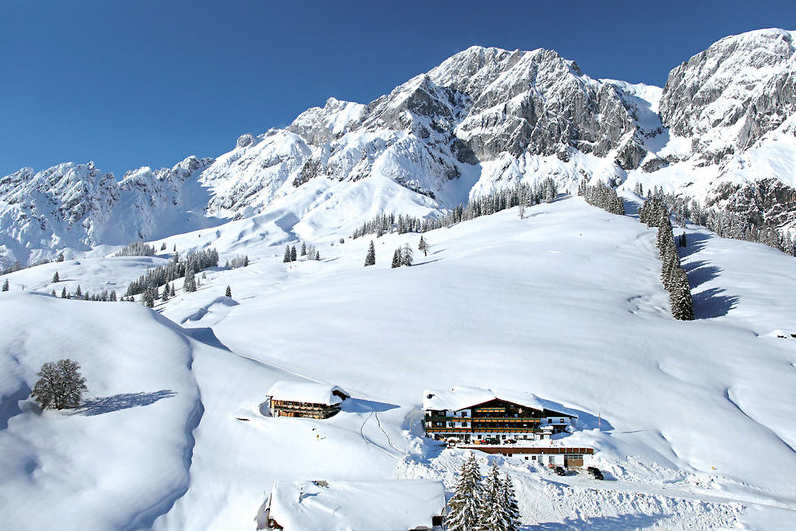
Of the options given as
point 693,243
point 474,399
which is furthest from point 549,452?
point 693,243

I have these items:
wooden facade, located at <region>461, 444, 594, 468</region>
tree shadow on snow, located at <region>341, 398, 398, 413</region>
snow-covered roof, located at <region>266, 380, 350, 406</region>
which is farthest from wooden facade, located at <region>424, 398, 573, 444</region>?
snow-covered roof, located at <region>266, 380, 350, 406</region>

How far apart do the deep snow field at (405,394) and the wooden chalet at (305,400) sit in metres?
1.36

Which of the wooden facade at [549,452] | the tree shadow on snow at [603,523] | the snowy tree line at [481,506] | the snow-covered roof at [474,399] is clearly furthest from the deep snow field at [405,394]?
the snowy tree line at [481,506]

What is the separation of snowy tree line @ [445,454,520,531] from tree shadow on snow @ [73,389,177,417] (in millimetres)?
32842

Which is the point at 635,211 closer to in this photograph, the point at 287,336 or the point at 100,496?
the point at 287,336

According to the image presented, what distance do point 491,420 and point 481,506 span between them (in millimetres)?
17057

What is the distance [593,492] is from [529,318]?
118 ft

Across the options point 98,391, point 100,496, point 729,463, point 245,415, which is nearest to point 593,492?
point 729,463

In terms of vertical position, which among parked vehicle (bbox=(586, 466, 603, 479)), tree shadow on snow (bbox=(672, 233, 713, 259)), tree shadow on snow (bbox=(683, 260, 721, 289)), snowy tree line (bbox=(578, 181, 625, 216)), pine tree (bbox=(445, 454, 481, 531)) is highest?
snowy tree line (bbox=(578, 181, 625, 216))

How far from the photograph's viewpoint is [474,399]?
142ft

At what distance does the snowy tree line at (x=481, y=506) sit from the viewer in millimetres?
25578

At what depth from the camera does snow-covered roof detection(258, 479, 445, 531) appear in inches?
1147

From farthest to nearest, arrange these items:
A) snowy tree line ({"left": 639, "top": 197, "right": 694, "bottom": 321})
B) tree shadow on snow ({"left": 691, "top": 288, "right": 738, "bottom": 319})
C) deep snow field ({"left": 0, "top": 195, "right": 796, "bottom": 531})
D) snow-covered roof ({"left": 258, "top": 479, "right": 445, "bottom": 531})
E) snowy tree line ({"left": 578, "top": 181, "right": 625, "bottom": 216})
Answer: snowy tree line ({"left": 578, "top": 181, "right": 625, "bottom": 216}) → tree shadow on snow ({"left": 691, "top": 288, "right": 738, "bottom": 319}) → snowy tree line ({"left": 639, "top": 197, "right": 694, "bottom": 321}) → deep snow field ({"left": 0, "top": 195, "right": 796, "bottom": 531}) → snow-covered roof ({"left": 258, "top": 479, "right": 445, "bottom": 531})

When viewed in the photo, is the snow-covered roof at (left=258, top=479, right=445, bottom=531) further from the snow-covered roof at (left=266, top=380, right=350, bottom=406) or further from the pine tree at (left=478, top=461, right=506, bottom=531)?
the snow-covered roof at (left=266, top=380, right=350, bottom=406)
